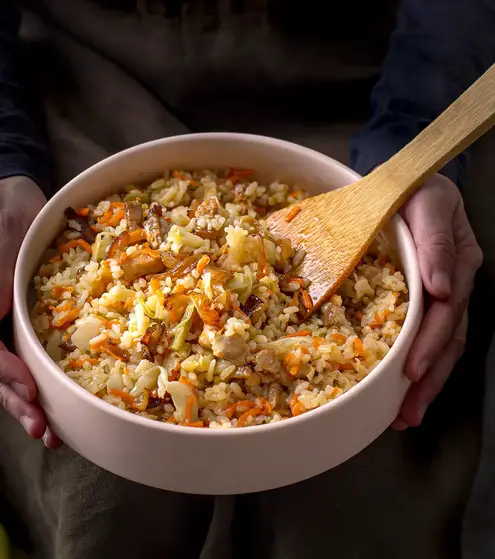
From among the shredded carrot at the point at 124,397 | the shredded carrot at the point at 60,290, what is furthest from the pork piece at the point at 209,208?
the shredded carrot at the point at 124,397

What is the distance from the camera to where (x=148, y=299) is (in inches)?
42.4

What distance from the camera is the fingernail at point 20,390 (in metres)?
1.05

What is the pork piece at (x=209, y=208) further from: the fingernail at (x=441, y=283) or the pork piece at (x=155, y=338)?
the fingernail at (x=441, y=283)

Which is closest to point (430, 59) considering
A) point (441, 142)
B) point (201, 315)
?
point (441, 142)

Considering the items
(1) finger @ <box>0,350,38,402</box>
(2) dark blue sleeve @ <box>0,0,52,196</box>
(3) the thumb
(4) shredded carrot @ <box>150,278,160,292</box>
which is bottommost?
(1) finger @ <box>0,350,38,402</box>

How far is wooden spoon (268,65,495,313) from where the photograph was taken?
Result: 1128 mm

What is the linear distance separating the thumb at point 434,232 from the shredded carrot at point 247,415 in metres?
0.33

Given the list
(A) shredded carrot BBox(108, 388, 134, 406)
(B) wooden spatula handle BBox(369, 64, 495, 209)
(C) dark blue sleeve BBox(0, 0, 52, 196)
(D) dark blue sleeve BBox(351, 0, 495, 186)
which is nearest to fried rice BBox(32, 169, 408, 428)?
(A) shredded carrot BBox(108, 388, 134, 406)

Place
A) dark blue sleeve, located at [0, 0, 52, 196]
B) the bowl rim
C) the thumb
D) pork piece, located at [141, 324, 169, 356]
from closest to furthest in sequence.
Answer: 1. the bowl rim
2. pork piece, located at [141, 324, 169, 356]
3. the thumb
4. dark blue sleeve, located at [0, 0, 52, 196]

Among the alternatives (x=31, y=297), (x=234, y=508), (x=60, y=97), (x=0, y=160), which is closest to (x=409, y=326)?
(x=234, y=508)

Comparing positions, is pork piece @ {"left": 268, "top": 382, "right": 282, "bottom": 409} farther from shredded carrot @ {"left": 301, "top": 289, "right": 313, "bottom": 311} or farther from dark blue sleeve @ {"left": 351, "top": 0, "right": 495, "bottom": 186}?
dark blue sleeve @ {"left": 351, "top": 0, "right": 495, "bottom": 186}

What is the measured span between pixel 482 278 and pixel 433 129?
41cm

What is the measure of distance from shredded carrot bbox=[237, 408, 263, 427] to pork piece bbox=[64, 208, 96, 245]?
1.28 ft

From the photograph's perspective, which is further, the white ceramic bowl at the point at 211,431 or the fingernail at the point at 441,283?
the fingernail at the point at 441,283
